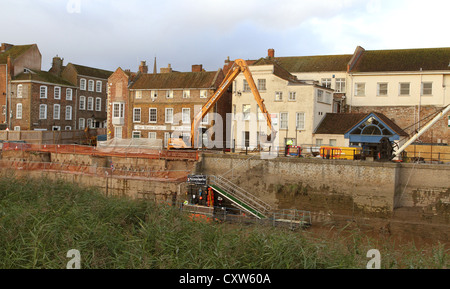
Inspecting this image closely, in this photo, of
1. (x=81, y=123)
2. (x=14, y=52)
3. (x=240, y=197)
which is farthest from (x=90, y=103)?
(x=240, y=197)

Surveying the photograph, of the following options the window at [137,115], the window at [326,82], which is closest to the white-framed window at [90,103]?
the window at [137,115]

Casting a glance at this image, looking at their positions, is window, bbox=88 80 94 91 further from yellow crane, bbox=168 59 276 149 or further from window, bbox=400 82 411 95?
window, bbox=400 82 411 95

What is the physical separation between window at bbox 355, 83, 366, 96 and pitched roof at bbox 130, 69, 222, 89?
1254cm

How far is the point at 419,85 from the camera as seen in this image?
119ft

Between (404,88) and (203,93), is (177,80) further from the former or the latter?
(404,88)

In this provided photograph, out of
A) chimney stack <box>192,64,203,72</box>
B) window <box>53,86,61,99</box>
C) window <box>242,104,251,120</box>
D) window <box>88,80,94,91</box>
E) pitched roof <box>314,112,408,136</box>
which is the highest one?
chimney stack <box>192,64,203,72</box>

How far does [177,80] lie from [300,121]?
13.9 metres

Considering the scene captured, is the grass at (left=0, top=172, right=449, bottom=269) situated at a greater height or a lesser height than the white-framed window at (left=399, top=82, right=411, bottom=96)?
lesser

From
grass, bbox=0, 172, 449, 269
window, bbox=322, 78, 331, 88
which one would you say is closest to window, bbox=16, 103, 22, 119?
window, bbox=322, 78, 331, 88

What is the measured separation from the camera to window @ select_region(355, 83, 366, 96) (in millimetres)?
38562

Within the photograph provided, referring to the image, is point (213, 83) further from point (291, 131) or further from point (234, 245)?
point (234, 245)

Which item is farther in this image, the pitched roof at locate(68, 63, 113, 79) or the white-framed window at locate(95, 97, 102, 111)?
the white-framed window at locate(95, 97, 102, 111)
